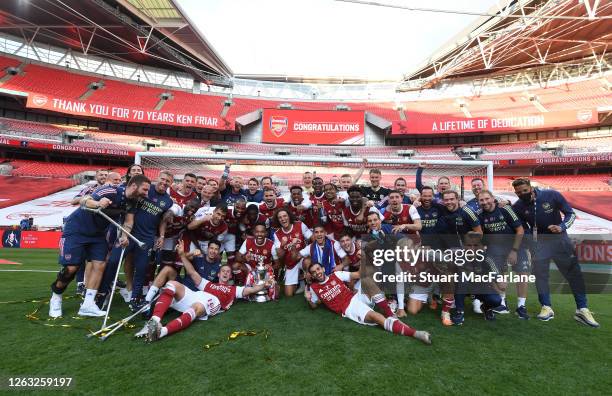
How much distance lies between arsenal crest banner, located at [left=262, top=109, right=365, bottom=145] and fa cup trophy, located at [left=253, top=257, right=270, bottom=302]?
2559 centimetres

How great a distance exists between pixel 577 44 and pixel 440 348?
3528cm

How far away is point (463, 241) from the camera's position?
445cm

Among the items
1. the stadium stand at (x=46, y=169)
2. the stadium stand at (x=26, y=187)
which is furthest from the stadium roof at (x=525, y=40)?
the stadium stand at (x=46, y=169)

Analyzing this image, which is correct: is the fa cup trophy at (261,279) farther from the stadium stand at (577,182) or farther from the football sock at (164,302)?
the stadium stand at (577,182)

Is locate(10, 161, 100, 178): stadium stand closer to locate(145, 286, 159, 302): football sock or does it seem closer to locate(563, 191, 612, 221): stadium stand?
locate(145, 286, 159, 302): football sock

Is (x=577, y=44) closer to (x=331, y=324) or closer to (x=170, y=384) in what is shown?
(x=331, y=324)

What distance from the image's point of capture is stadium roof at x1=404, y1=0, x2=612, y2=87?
67.2 ft

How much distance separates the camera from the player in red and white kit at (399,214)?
4.80m

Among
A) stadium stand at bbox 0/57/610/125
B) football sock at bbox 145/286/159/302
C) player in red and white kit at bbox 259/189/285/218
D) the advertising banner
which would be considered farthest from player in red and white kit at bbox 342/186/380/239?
stadium stand at bbox 0/57/610/125

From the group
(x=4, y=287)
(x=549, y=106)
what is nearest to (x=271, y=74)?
(x=549, y=106)

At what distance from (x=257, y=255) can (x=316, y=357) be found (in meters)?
2.60

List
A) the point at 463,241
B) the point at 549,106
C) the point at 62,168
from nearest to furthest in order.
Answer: the point at 463,241 → the point at 62,168 → the point at 549,106

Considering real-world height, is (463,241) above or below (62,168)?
below

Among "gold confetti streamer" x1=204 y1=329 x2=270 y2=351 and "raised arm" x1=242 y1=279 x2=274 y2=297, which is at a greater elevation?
"raised arm" x1=242 y1=279 x2=274 y2=297
